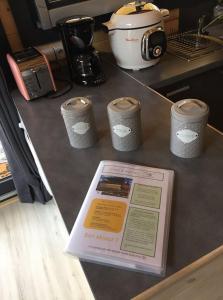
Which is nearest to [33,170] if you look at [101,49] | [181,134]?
[101,49]

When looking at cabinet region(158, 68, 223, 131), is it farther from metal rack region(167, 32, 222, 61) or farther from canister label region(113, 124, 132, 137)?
canister label region(113, 124, 132, 137)

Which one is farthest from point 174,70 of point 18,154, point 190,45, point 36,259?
point 36,259

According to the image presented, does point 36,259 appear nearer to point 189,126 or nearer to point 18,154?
point 18,154

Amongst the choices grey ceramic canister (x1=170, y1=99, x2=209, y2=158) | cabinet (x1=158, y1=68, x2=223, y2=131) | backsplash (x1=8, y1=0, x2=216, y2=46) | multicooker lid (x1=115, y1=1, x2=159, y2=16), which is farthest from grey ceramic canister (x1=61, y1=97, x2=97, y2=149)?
backsplash (x1=8, y1=0, x2=216, y2=46)

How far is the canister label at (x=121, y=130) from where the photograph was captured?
765 mm

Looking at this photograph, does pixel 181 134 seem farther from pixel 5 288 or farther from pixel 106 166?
pixel 5 288

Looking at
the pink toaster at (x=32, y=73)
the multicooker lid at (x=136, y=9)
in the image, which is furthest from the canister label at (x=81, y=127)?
the multicooker lid at (x=136, y=9)

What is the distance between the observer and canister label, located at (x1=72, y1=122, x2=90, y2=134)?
801 millimetres

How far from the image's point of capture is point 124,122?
29.6 inches

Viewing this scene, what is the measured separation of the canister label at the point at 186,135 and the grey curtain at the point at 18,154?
2.81ft

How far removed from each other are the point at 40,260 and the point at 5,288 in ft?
0.71

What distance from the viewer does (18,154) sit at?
4.78 ft

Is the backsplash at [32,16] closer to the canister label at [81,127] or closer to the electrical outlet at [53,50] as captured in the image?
the electrical outlet at [53,50]

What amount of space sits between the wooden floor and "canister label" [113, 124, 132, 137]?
2.25 ft
